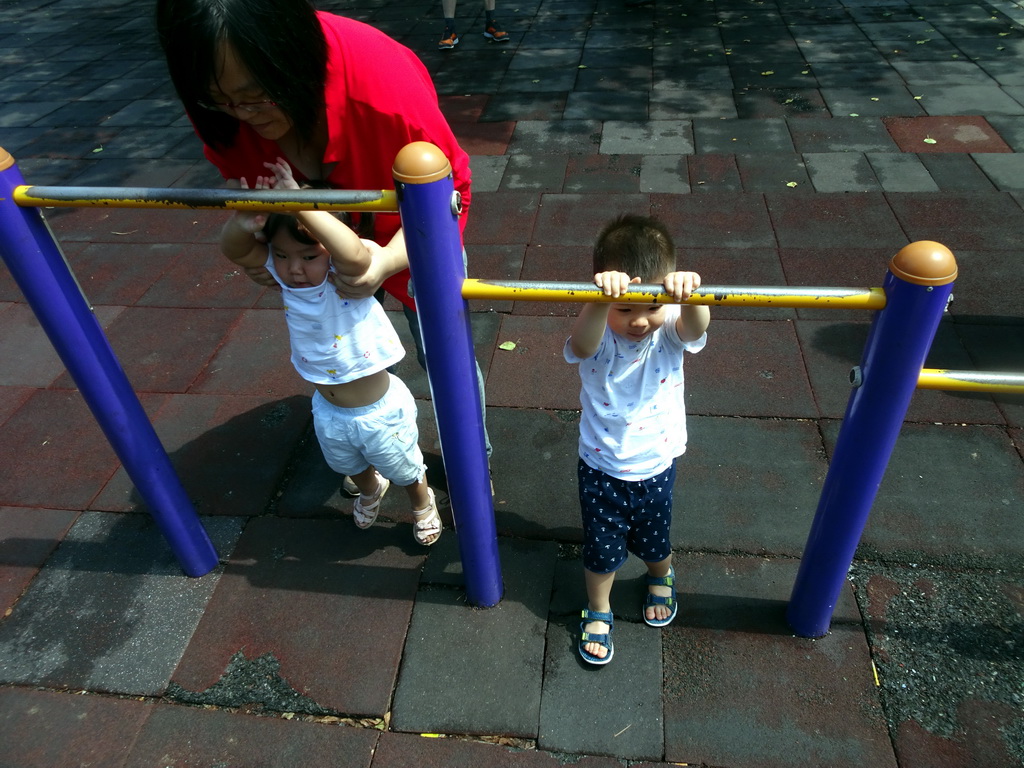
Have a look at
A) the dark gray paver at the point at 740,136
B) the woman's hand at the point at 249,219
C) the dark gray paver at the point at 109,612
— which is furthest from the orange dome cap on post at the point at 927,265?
the dark gray paver at the point at 740,136

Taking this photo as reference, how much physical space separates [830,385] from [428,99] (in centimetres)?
208

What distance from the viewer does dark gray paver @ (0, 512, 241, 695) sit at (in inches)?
87.7

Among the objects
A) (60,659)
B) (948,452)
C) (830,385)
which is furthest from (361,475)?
(948,452)

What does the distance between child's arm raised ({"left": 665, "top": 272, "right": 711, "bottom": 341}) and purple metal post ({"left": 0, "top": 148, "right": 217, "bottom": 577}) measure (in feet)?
5.06

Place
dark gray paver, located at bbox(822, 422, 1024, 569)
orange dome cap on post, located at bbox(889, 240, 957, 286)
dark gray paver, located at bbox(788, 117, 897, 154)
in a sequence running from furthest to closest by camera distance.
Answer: dark gray paver, located at bbox(788, 117, 897, 154), dark gray paver, located at bbox(822, 422, 1024, 569), orange dome cap on post, located at bbox(889, 240, 957, 286)

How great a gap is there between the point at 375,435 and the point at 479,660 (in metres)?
0.73

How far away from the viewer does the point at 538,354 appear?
340 centimetres

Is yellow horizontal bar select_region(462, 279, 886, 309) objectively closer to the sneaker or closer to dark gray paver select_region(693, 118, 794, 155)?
dark gray paver select_region(693, 118, 794, 155)

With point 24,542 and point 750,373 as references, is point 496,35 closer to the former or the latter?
point 750,373

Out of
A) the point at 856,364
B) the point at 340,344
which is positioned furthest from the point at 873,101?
the point at 340,344

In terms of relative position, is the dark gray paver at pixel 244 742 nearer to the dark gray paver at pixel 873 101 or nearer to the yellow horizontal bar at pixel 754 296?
the yellow horizontal bar at pixel 754 296

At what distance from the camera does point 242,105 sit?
1.64m

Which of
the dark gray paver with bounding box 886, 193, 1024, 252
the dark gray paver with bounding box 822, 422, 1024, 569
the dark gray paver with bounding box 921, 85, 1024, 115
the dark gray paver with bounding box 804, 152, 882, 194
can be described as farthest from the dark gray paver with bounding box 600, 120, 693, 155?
the dark gray paver with bounding box 822, 422, 1024, 569

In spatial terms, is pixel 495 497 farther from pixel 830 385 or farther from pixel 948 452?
pixel 948 452
